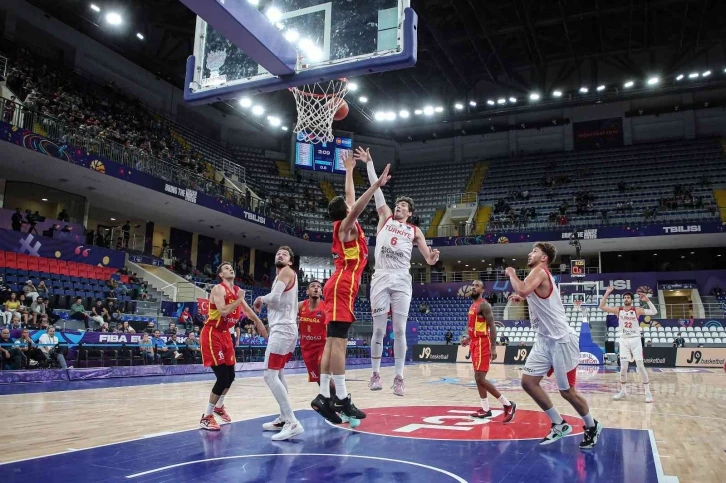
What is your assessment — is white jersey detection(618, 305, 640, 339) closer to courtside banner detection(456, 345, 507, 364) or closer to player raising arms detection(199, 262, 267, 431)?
player raising arms detection(199, 262, 267, 431)

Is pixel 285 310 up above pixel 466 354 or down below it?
above

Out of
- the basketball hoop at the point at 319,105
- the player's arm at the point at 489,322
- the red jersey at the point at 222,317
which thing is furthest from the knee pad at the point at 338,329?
the basketball hoop at the point at 319,105

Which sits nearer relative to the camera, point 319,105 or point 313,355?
point 313,355

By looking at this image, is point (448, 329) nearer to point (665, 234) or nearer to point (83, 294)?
point (665, 234)

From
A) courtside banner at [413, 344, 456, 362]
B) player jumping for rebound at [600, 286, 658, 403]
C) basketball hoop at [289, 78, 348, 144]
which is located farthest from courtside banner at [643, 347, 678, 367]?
basketball hoop at [289, 78, 348, 144]

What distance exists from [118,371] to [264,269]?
22.9 meters

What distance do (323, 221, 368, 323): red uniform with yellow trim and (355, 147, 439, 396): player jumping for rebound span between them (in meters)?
0.45

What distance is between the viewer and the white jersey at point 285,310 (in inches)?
246

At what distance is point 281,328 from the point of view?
6242 mm

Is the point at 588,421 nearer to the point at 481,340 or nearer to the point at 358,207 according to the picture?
the point at 481,340

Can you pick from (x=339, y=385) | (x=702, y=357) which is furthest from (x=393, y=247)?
(x=702, y=357)

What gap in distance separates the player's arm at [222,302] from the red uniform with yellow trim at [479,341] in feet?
11.2

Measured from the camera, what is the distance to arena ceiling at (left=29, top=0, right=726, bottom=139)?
25266mm

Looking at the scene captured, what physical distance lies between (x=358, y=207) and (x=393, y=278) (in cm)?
118
